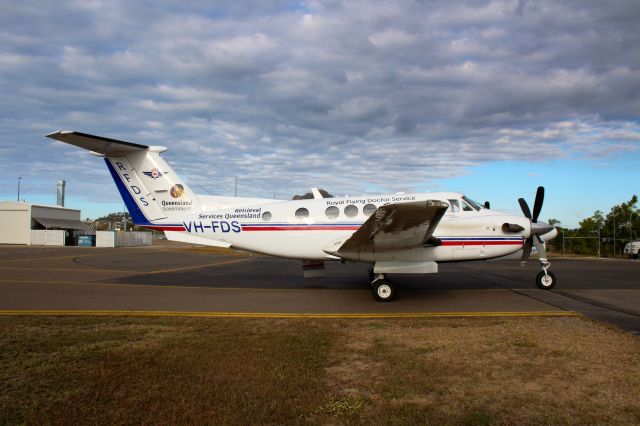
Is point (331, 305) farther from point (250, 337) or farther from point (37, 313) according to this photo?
point (37, 313)

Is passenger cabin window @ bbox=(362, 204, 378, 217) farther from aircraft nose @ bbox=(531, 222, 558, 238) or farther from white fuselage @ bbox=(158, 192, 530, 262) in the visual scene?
aircraft nose @ bbox=(531, 222, 558, 238)

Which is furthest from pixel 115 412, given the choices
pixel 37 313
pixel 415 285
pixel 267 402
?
pixel 415 285

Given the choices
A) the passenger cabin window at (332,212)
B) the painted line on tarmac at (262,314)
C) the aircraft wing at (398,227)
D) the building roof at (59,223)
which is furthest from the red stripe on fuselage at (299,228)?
the building roof at (59,223)

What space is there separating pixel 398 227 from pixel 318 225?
286 centimetres

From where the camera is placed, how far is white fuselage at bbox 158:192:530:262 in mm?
12155

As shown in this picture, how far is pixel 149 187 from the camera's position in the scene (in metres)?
13.3

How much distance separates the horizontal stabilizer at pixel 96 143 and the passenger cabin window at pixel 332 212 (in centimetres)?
597

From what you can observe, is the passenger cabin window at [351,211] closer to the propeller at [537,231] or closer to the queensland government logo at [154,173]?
the propeller at [537,231]

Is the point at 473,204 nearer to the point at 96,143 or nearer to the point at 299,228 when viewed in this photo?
the point at 299,228

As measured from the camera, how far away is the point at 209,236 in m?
13.3

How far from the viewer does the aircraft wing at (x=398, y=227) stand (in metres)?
9.70

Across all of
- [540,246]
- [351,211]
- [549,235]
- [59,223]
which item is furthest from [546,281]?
[59,223]

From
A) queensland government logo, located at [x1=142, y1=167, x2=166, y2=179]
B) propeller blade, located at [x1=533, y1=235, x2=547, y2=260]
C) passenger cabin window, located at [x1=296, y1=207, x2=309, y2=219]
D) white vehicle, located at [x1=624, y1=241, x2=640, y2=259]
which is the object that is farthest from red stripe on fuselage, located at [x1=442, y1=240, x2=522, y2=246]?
white vehicle, located at [x1=624, y1=241, x2=640, y2=259]

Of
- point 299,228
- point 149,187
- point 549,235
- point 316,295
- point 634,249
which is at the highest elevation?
point 149,187
